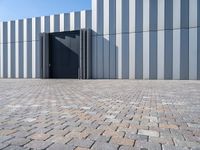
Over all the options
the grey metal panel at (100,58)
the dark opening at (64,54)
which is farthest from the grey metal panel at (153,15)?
the dark opening at (64,54)

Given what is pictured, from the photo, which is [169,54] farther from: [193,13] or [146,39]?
[193,13]

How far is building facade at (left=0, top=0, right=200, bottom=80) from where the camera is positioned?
48.2 ft

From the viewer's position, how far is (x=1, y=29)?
804 inches

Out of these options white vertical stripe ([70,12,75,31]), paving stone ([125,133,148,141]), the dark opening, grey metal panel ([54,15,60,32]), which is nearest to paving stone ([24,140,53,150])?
paving stone ([125,133,148,141])

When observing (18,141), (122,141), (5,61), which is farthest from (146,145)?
(5,61)

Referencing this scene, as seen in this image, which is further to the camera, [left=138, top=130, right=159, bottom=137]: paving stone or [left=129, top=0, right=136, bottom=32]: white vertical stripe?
[left=129, top=0, right=136, bottom=32]: white vertical stripe

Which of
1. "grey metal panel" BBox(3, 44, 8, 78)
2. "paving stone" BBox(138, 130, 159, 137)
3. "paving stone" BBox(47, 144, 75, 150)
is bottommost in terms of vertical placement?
"paving stone" BBox(47, 144, 75, 150)

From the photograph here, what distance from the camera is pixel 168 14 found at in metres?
15.1

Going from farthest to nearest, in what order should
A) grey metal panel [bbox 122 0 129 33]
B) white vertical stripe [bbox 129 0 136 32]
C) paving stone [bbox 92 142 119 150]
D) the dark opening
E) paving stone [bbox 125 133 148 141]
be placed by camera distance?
the dark opening < grey metal panel [bbox 122 0 129 33] < white vertical stripe [bbox 129 0 136 32] < paving stone [bbox 125 133 148 141] < paving stone [bbox 92 142 119 150]

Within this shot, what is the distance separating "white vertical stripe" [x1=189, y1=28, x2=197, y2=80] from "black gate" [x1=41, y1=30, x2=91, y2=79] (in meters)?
6.78

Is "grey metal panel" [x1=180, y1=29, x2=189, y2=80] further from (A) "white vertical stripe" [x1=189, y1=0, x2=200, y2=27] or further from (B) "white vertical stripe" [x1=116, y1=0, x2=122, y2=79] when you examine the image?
(B) "white vertical stripe" [x1=116, y1=0, x2=122, y2=79]

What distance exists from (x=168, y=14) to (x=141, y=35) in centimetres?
215

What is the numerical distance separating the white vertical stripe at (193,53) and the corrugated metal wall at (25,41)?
7810mm

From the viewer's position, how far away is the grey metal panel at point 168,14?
15.1 m
